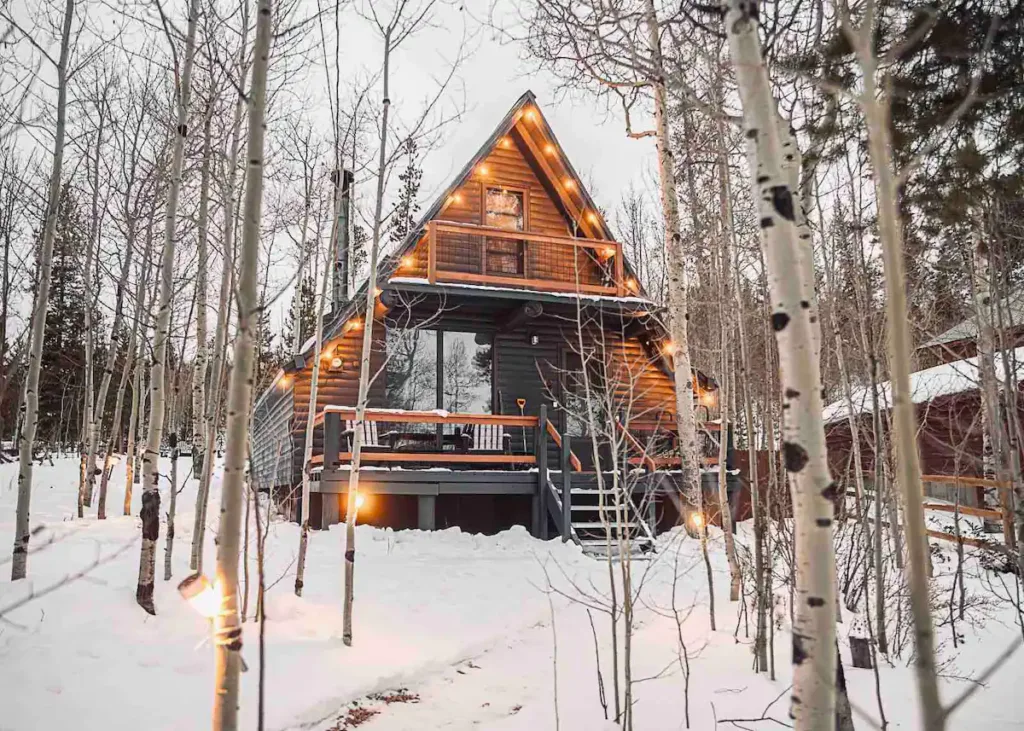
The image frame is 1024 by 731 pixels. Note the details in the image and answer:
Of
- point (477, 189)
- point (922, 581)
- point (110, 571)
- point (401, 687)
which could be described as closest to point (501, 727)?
point (401, 687)

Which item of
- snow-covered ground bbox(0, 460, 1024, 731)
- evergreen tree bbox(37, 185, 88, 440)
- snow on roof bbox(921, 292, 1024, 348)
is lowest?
snow-covered ground bbox(0, 460, 1024, 731)

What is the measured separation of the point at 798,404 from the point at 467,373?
424 inches

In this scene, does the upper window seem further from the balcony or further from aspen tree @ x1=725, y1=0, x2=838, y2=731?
aspen tree @ x1=725, y1=0, x2=838, y2=731

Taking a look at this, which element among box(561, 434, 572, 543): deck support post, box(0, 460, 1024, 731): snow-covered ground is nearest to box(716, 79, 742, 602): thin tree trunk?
box(0, 460, 1024, 731): snow-covered ground

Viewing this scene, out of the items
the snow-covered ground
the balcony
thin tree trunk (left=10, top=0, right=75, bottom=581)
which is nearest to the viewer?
the snow-covered ground

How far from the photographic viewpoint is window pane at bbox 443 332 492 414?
12.6m

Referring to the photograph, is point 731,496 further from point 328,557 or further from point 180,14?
point 180,14

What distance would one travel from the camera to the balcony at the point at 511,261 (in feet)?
37.7

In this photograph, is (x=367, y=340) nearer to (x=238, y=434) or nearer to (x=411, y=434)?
(x=238, y=434)

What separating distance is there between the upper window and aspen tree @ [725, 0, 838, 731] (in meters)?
11.4

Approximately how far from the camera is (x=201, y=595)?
7.82 ft

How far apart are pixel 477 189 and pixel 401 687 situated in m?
10.2

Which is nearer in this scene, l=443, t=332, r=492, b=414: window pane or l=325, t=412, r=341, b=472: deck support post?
l=325, t=412, r=341, b=472: deck support post

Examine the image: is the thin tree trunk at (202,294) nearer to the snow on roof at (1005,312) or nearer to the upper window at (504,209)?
the upper window at (504,209)
